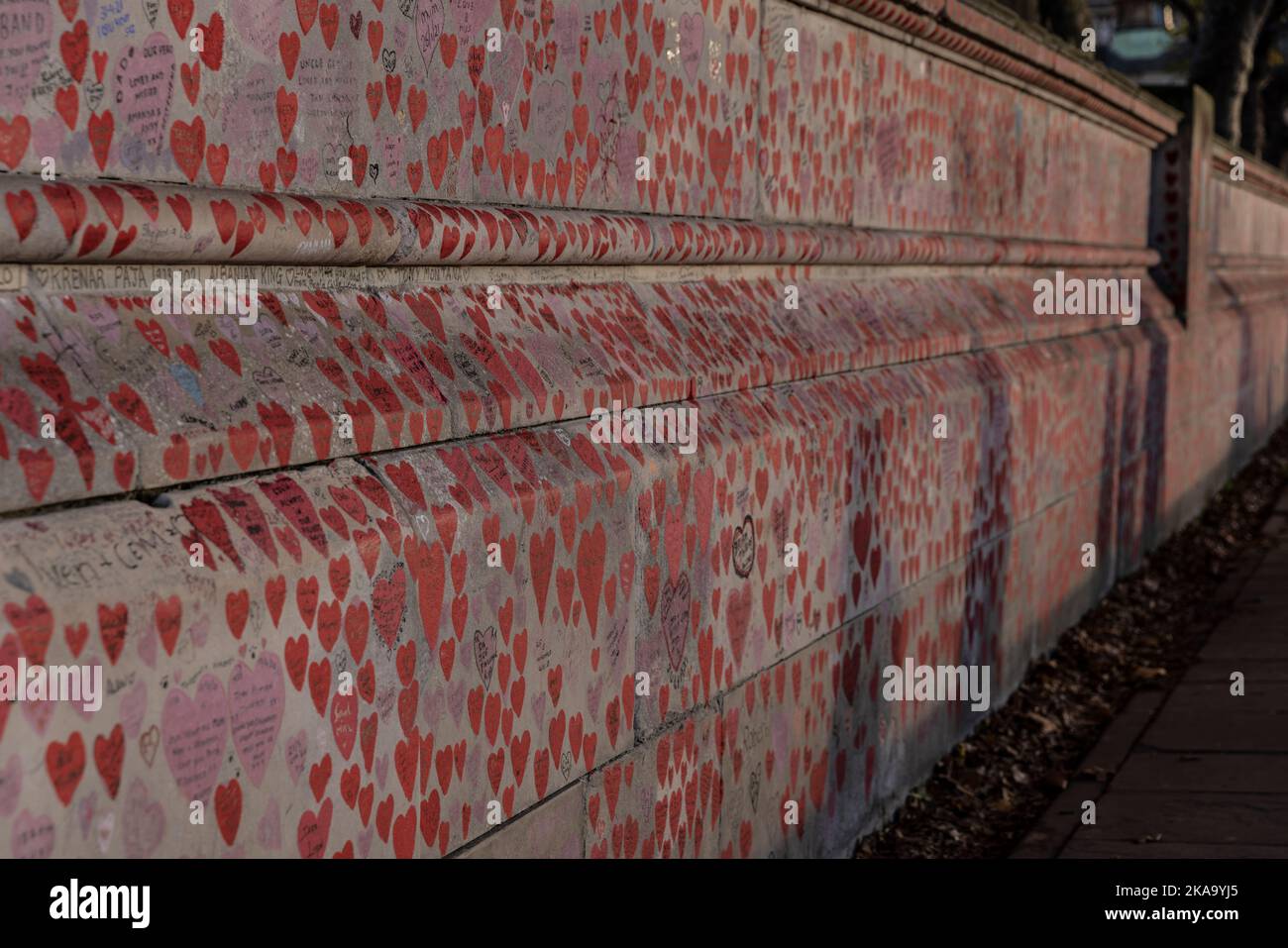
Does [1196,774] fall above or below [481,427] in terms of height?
below

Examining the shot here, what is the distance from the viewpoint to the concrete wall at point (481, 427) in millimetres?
2154

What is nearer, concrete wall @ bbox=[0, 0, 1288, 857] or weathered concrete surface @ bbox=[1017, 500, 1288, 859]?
concrete wall @ bbox=[0, 0, 1288, 857]

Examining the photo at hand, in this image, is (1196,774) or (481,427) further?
(1196,774)

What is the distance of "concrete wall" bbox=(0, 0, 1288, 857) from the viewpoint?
2154 millimetres

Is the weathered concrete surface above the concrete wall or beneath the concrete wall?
beneath

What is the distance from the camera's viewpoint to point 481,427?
2971mm

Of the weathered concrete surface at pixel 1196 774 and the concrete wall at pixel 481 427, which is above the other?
the concrete wall at pixel 481 427

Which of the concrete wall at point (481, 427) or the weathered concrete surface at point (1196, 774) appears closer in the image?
the concrete wall at point (481, 427)
